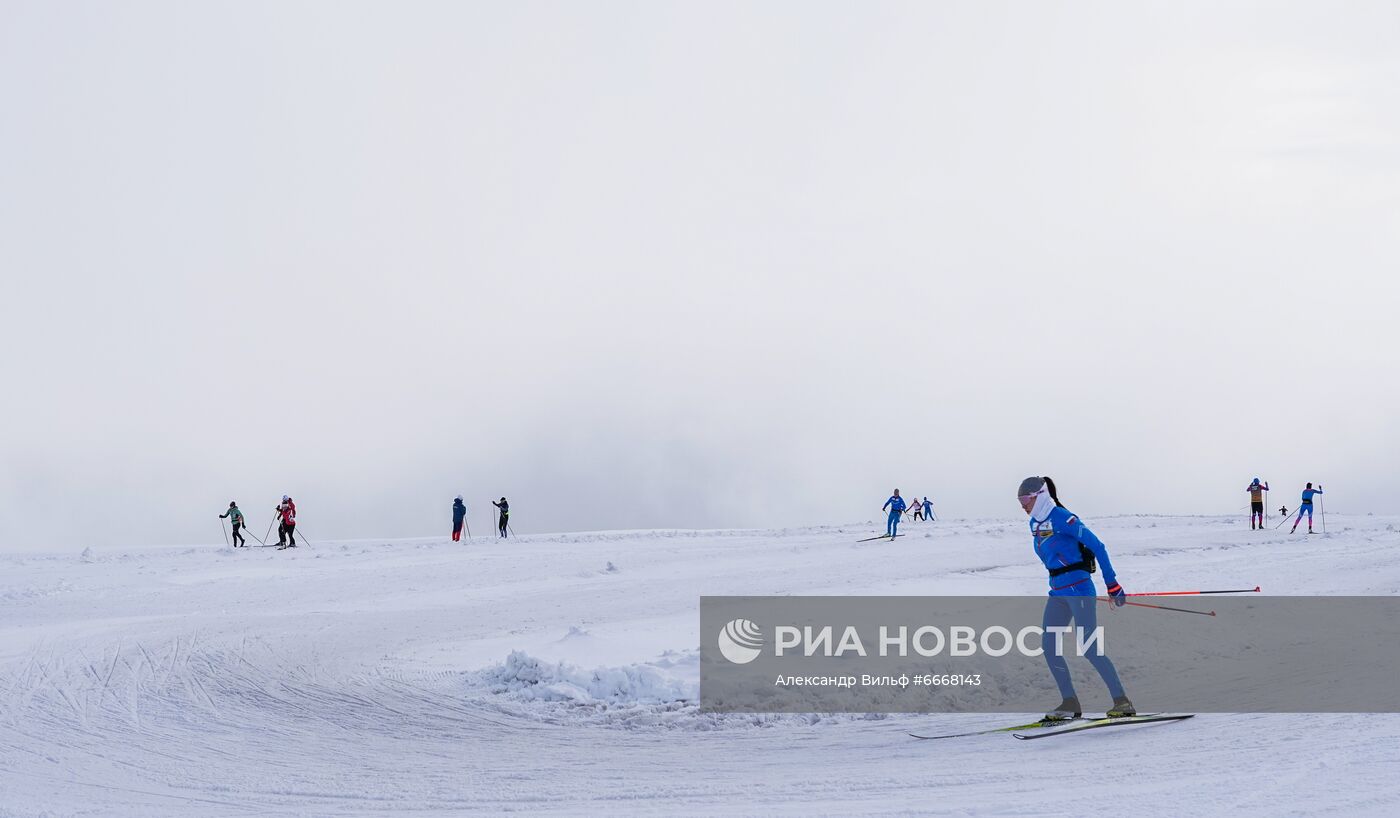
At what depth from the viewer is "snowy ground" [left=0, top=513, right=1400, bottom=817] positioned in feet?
21.5

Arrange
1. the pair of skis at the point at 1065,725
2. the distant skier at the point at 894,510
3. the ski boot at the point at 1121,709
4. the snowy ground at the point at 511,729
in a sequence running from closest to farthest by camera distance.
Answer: the snowy ground at the point at 511,729 < the pair of skis at the point at 1065,725 < the ski boot at the point at 1121,709 < the distant skier at the point at 894,510

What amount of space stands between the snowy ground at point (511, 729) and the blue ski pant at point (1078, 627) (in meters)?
0.50

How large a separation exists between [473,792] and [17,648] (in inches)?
408

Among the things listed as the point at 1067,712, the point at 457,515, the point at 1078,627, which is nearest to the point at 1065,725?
the point at 1067,712

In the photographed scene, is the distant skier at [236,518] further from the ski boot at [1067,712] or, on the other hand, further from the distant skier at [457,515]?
the ski boot at [1067,712]

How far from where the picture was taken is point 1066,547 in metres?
8.57

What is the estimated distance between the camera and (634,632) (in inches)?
563

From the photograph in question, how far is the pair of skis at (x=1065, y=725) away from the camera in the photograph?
8.09 metres

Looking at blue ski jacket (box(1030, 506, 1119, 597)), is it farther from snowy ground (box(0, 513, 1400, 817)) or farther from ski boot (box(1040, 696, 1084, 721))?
snowy ground (box(0, 513, 1400, 817))

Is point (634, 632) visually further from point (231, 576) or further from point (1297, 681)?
point (231, 576)

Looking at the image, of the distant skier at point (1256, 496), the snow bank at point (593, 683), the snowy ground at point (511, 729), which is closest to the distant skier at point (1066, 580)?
the snowy ground at point (511, 729)

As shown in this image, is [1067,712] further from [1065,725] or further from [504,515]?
[504,515]

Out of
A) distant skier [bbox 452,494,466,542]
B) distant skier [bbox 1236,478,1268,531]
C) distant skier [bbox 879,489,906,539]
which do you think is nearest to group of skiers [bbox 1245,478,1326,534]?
distant skier [bbox 1236,478,1268,531]

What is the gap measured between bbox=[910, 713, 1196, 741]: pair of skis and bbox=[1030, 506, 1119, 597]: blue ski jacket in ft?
3.18
